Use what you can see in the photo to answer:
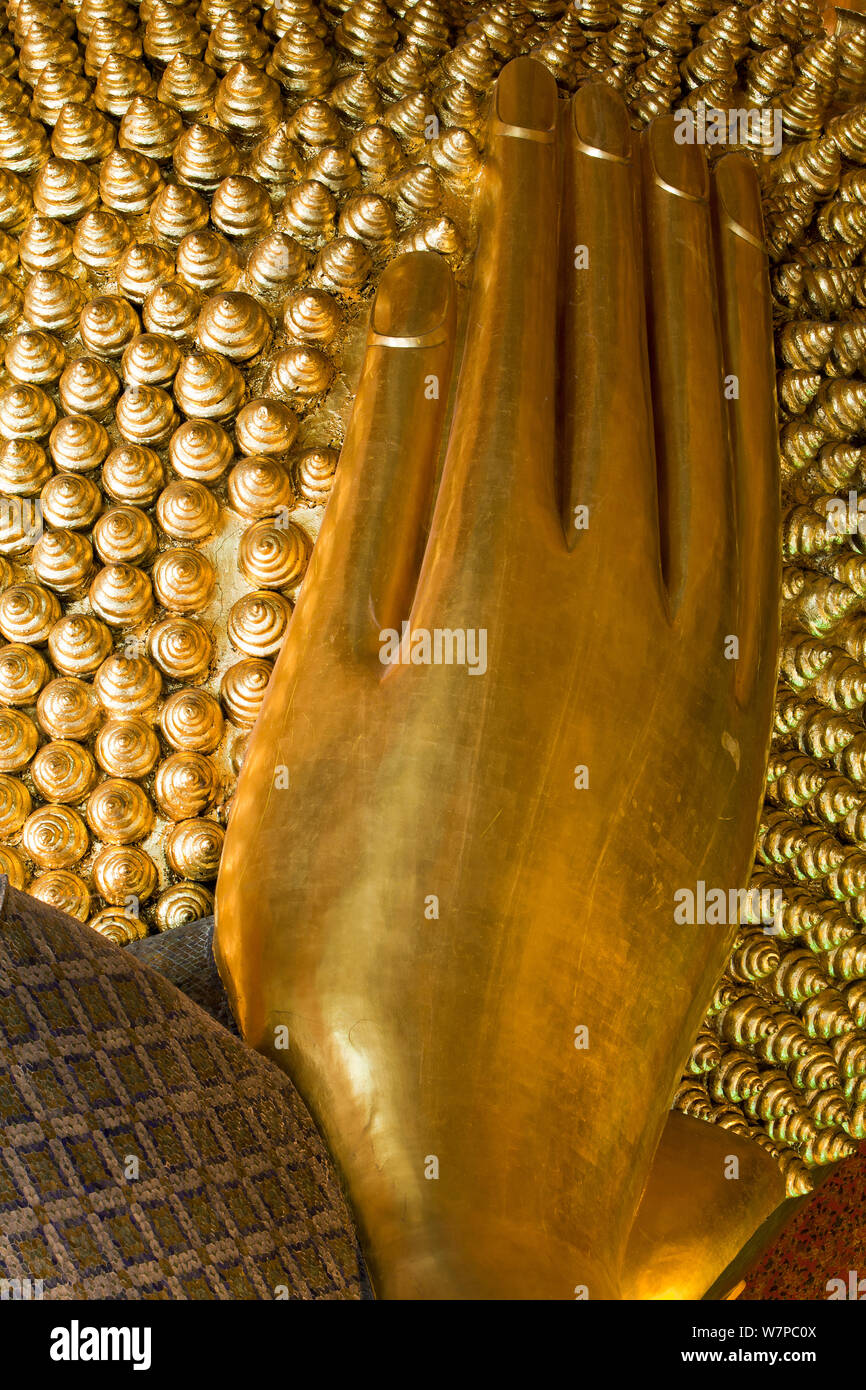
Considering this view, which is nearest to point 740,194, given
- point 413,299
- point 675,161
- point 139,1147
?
point 675,161

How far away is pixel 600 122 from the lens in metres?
1.19

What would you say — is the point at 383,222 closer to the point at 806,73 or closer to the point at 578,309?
the point at 578,309

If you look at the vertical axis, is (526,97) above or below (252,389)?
above

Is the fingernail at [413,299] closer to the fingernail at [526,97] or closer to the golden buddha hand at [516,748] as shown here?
the golden buddha hand at [516,748]

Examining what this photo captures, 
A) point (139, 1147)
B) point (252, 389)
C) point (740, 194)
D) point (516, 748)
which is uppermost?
point (740, 194)

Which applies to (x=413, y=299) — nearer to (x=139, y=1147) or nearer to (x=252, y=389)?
(x=252, y=389)

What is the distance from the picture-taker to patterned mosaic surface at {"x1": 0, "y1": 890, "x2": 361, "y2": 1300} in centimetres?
76

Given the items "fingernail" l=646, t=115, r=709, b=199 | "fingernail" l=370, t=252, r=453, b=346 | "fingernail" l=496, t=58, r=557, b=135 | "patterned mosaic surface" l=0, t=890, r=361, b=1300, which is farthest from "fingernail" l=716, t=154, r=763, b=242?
"patterned mosaic surface" l=0, t=890, r=361, b=1300

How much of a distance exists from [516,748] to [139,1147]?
0.34m

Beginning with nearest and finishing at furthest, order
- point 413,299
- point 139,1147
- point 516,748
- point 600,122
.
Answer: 1. point 139,1147
2. point 516,748
3. point 413,299
4. point 600,122

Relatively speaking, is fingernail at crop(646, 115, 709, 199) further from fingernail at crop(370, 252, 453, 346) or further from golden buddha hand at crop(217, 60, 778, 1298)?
fingernail at crop(370, 252, 453, 346)

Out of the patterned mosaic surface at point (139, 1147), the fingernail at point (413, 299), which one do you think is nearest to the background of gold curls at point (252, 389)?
the fingernail at point (413, 299)

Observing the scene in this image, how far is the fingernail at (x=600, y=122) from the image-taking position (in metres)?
1.19

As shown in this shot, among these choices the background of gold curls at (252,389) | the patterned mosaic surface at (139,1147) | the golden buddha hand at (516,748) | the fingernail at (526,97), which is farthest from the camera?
the fingernail at (526,97)
